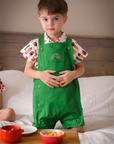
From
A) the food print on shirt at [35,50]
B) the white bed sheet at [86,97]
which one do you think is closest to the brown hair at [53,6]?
the food print on shirt at [35,50]

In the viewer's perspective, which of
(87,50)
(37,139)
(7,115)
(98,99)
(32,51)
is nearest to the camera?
(37,139)

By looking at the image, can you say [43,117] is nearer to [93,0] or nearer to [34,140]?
[34,140]

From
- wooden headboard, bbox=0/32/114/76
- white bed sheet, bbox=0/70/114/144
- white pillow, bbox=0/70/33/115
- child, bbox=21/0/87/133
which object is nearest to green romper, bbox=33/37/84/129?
child, bbox=21/0/87/133

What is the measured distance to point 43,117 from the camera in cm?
102

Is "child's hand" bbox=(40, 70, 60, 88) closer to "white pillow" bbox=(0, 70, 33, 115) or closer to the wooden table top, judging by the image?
the wooden table top

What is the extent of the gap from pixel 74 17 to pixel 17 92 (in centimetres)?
112

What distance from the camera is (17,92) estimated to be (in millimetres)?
1580

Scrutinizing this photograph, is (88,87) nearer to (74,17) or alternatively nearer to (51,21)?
(51,21)

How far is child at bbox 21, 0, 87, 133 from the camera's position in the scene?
3.26 feet

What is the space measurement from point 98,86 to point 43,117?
75 centimetres

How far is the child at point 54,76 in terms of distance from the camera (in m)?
0.99

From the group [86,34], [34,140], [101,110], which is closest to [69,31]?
[86,34]

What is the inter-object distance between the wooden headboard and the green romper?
3.44 ft

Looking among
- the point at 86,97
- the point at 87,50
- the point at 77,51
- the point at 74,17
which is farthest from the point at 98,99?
the point at 74,17
